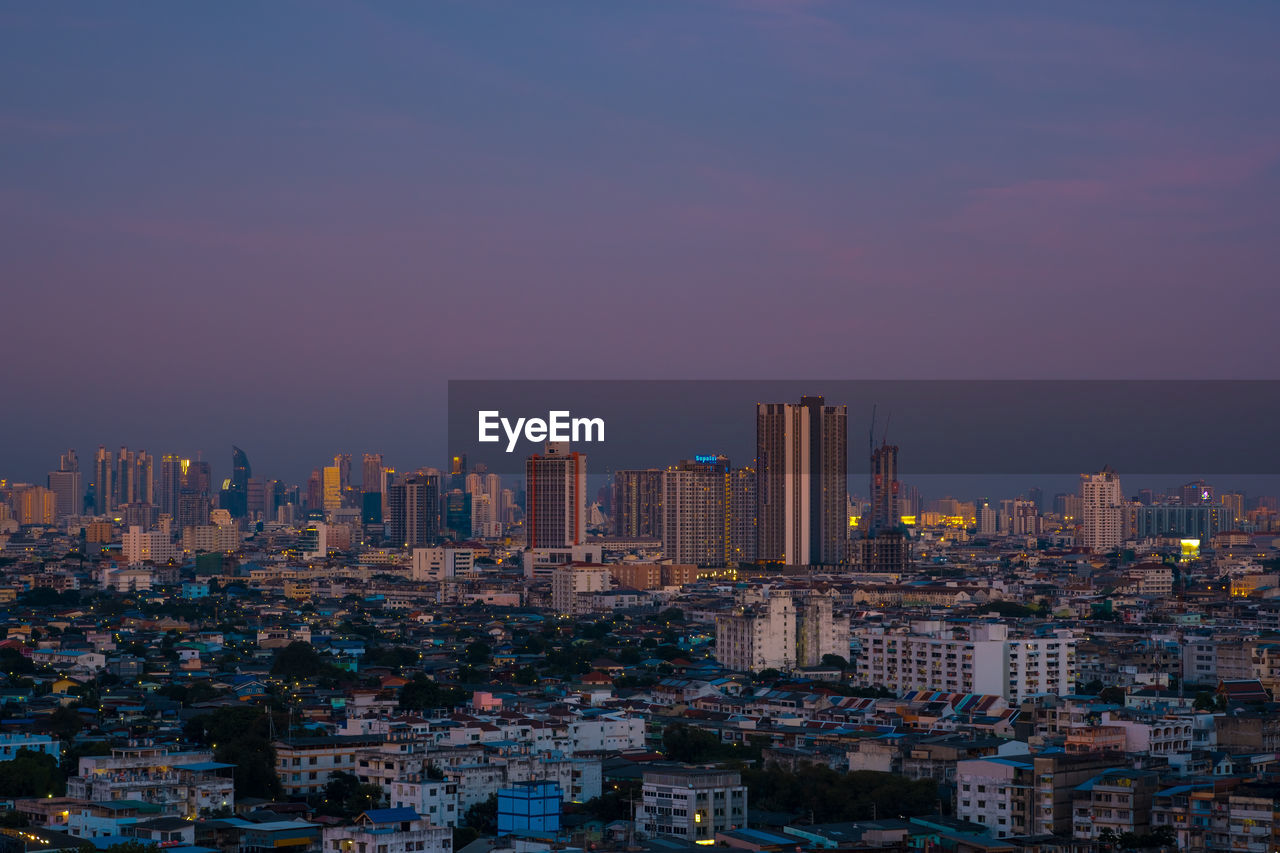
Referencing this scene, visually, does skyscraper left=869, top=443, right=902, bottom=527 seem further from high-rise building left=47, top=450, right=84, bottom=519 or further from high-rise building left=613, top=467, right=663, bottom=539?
high-rise building left=47, top=450, right=84, bottom=519

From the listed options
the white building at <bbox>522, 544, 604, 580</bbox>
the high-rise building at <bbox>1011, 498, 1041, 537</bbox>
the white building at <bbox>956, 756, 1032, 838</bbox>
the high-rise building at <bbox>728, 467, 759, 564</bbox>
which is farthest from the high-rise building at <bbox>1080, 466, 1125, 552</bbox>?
the white building at <bbox>956, 756, 1032, 838</bbox>

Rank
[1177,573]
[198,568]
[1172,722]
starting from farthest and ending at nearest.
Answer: [198,568] → [1177,573] → [1172,722]

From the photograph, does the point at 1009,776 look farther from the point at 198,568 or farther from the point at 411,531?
the point at 411,531

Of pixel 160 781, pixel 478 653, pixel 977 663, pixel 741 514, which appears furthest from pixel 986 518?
pixel 160 781

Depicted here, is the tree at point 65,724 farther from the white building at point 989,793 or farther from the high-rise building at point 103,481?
the high-rise building at point 103,481

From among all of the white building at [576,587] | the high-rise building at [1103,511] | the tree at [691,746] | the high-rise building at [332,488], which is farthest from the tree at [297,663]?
the high-rise building at [332,488]

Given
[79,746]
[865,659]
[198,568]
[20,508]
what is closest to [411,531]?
[198,568]
